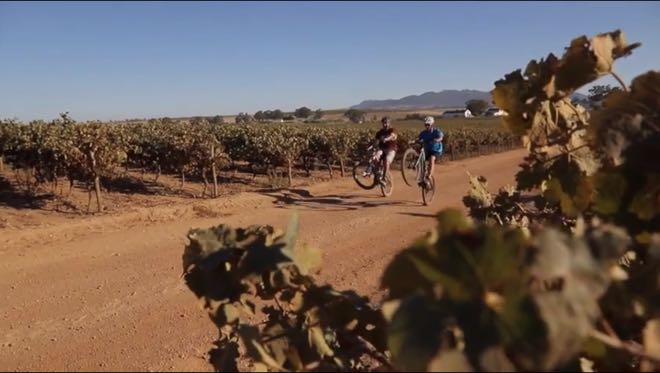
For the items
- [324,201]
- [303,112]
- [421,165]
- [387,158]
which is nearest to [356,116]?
[303,112]

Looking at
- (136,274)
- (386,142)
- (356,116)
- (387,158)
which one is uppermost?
(386,142)

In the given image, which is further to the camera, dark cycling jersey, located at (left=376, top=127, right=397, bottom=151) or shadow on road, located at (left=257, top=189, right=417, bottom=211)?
shadow on road, located at (left=257, top=189, right=417, bottom=211)

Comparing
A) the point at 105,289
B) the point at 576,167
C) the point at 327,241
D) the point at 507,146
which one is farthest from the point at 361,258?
the point at 507,146

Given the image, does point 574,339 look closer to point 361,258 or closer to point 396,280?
point 396,280

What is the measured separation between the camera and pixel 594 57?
69.0 inches

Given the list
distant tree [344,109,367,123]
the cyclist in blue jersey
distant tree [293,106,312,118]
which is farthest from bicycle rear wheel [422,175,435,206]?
distant tree [293,106,312,118]

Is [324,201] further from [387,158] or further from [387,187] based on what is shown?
[387,158]

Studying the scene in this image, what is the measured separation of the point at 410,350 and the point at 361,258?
7.65 m

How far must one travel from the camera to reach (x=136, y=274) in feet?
25.7

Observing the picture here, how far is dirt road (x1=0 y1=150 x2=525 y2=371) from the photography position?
213 inches

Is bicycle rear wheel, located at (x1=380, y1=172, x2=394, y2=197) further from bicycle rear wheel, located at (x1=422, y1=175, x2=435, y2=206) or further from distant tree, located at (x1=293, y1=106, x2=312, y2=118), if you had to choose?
distant tree, located at (x1=293, y1=106, x2=312, y2=118)

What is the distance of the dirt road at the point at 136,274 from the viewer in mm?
5406

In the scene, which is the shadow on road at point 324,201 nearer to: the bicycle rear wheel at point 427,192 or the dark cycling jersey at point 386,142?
the bicycle rear wheel at point 427,192

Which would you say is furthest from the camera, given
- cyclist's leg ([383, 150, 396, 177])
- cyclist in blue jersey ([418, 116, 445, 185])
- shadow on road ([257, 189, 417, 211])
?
shadow on road ([257, 189, 417, 211])
